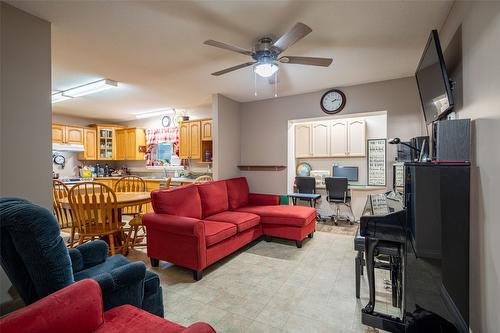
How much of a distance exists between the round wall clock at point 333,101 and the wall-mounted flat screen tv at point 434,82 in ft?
5.54

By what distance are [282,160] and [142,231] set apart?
2.90m

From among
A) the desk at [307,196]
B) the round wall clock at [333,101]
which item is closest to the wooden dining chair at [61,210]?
the desk at [307,196]

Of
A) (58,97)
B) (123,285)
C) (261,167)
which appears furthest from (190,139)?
(123,285)

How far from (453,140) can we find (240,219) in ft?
7.84

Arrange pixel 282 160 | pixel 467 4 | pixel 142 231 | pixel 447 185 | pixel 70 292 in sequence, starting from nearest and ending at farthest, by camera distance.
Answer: pixel 70 292 → pixel 447 185 → pixel 467 4 → pixel 142 231 → pixel 282 160

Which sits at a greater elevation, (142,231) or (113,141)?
(113,141)

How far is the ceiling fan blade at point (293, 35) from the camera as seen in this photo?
181 centimetres

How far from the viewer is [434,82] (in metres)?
2.05

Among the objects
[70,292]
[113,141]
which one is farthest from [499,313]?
[113,141]

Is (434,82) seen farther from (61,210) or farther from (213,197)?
(61,210)

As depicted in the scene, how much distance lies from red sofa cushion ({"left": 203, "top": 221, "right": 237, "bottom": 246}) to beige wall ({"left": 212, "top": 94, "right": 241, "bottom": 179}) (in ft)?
5.04

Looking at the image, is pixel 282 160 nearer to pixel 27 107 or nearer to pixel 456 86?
pixel 456 86

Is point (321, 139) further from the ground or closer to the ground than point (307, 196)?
further from the ground

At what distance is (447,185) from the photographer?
156cm
